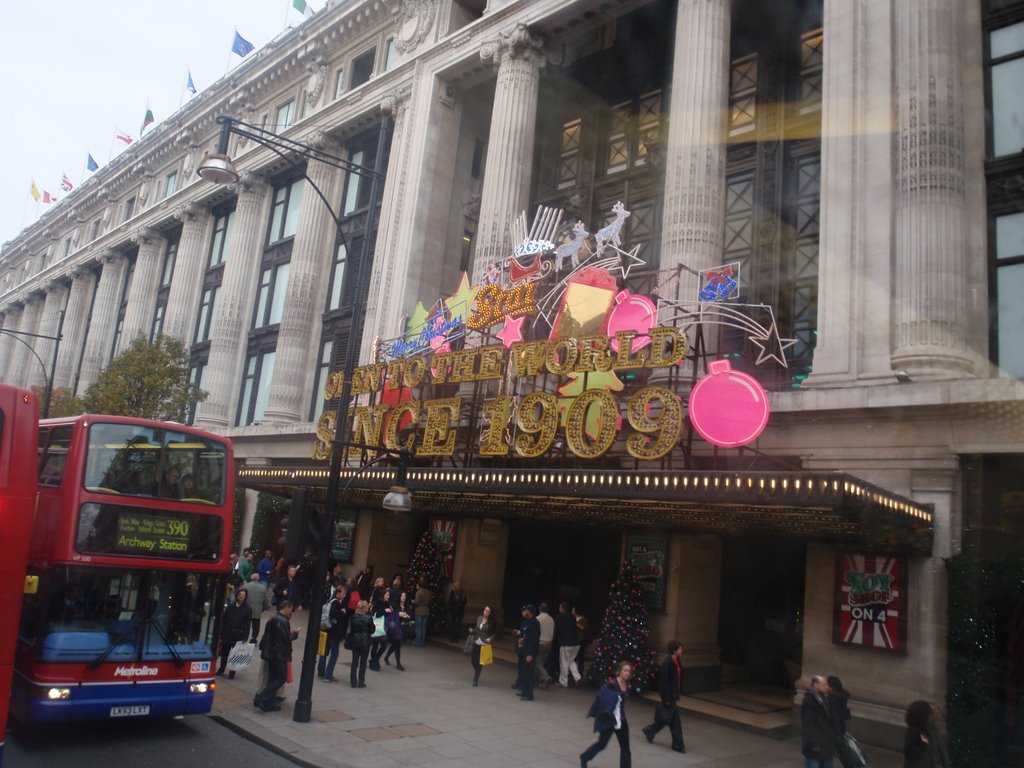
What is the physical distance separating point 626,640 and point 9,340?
69221 mm

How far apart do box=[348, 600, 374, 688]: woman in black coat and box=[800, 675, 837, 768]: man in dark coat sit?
8443mm

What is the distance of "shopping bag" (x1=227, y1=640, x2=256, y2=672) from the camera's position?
15602mm

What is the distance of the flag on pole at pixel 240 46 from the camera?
43.5 metres

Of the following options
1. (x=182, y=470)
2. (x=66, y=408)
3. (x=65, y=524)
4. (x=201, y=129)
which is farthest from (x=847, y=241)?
(x=201, y=129)

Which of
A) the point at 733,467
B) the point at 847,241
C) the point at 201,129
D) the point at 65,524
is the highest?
the point at 201,129

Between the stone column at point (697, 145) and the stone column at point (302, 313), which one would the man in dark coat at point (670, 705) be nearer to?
the stone column at point (697, 145)

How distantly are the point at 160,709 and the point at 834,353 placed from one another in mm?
13984

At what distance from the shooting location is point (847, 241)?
17172mm

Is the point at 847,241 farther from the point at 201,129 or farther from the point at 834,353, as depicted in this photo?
the point at 201,129

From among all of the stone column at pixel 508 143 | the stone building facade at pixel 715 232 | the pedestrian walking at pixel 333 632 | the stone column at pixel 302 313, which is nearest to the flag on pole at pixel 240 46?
the stone building facade at pixel 715 232

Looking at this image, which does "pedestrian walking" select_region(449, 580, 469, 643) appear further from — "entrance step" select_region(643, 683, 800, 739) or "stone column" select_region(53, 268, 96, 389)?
"stone column" select_region(53, 268, 96, 389)

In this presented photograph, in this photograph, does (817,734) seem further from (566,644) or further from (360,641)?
(360,641)

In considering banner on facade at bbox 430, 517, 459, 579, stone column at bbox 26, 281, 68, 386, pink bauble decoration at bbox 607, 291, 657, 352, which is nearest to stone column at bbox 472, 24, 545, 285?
pink bauble decoration at bbox 607, 291, 657, 352

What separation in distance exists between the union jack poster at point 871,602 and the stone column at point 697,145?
7.47 metres
